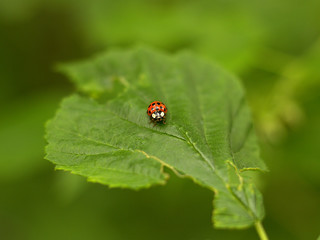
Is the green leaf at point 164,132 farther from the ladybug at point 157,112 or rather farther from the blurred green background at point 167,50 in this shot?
the blurred green background at point 167,50

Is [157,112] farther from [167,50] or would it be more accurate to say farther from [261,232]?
[167,50]

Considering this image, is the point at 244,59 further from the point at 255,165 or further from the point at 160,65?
the point at 255,165

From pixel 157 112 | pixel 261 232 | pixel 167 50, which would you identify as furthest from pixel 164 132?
pixel 167 50

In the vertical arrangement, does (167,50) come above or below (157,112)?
above

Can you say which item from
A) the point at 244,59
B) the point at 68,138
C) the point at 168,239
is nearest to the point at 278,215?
the point at 168,239

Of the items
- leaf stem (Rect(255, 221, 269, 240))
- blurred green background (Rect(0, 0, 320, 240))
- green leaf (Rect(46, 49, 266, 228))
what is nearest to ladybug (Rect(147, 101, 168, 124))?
green leaf (Rect(46, 49, 266, 228))

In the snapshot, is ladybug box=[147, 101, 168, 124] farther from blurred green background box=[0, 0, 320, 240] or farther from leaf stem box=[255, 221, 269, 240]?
blurred green background box=[0, 0, 320, 240]
